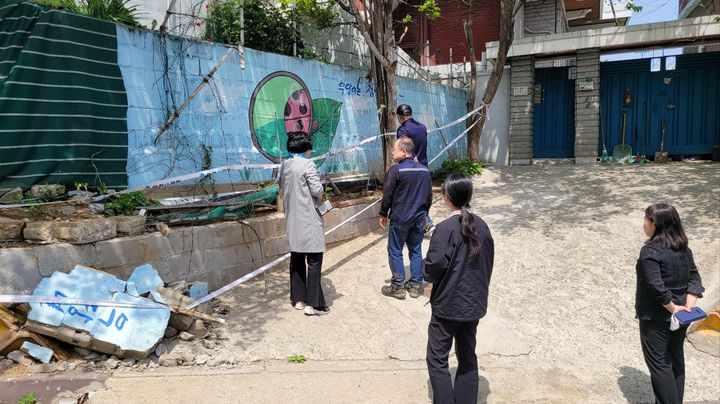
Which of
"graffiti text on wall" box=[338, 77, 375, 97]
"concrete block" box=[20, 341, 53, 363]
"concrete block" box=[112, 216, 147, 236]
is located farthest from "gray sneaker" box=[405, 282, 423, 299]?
"graffiti text on wall" box=[338, 77, 375, 97]

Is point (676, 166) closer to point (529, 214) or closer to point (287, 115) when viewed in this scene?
point (529, 214)

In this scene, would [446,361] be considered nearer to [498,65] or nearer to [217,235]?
[217,235]

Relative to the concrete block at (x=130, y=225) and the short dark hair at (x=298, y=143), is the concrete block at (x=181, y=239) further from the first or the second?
the short dark hair at (x=298, y=143)

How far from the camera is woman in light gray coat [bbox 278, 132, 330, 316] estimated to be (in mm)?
4652

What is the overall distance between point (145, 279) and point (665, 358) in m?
3.97

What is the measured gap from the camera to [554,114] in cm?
1238

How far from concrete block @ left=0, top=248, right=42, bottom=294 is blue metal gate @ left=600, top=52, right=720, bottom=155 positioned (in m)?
12.0

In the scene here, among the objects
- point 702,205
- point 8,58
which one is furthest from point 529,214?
point 8,58

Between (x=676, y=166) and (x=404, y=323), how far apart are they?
27.9 ft

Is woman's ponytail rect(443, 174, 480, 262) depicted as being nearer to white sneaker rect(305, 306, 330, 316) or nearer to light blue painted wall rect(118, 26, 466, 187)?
white sneaker rect(305, 306, 330, 316)

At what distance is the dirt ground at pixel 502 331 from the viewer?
11.9 ft

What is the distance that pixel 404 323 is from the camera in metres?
4.70

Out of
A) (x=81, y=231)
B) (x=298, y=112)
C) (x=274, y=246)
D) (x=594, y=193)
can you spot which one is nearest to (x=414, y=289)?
(x=274, y=246)

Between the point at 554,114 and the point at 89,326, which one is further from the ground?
the point at 554,114
